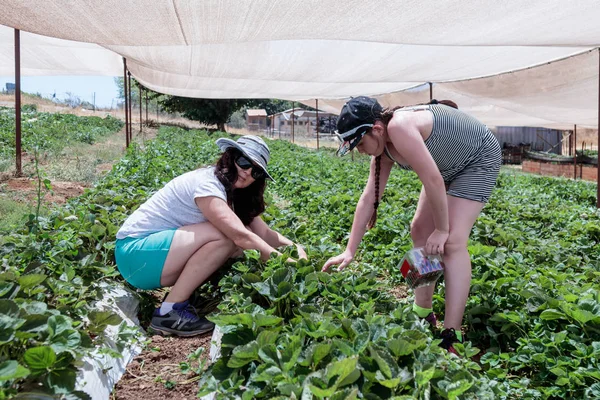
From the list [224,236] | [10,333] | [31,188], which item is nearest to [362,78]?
[31,188]

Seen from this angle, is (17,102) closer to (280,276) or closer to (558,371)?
(280,276)

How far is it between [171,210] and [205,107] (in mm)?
30058

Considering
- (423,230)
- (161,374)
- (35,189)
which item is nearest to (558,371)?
(423,230)

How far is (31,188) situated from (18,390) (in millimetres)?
5577

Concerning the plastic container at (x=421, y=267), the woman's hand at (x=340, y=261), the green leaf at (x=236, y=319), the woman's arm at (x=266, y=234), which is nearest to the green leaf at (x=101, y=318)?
the green leaf at (x=236, y=319)

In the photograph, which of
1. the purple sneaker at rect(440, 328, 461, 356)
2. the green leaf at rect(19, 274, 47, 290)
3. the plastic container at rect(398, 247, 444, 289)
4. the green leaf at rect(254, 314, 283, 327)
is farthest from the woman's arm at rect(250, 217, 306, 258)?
the green leaf at rect(19, 274, 47, 290)

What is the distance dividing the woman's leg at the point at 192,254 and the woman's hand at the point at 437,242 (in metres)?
1.13

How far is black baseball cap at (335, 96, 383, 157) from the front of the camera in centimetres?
243

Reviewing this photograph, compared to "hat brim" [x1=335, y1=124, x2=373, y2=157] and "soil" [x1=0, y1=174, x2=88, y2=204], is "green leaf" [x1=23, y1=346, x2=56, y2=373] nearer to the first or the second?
"hat brim" [x1=335, y1=124, x2=373, y2=157]

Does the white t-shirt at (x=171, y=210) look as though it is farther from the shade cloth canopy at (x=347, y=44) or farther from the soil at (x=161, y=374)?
the shade cloth canopy at (x=347, y=44)

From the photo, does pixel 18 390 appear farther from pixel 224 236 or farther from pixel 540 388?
pixel 540 388

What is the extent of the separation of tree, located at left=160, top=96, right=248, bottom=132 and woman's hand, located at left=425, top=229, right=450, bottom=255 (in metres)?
29.7

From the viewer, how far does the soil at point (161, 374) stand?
2.32 meters

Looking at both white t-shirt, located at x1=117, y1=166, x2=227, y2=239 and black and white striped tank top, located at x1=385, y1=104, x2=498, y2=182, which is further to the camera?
white t-shirt, located at x1=117, y1=166, x2=227, y2=239
